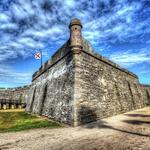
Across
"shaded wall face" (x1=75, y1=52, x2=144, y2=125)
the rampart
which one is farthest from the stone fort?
the rampart

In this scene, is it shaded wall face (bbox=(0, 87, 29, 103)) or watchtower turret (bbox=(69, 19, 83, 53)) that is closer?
watchtower turret (bbox=(69, 19, 83, 53))

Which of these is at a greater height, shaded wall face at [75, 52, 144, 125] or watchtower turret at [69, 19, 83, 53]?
watchtower turret at [69, 19, 83, 53]

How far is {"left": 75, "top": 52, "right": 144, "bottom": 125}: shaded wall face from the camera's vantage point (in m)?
10.1

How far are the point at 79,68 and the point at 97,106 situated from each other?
2.68 m

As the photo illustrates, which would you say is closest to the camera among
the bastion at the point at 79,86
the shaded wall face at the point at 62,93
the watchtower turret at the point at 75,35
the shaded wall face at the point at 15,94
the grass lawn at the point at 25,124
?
the grass lawn at the point at 25,124

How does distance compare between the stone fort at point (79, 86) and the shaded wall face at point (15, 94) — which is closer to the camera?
the stone fort at point (79, 86)

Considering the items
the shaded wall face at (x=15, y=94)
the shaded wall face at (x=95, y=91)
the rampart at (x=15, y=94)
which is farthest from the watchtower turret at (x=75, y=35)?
the shaded wall face at (x=15, y=94)

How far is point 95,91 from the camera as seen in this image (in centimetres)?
1164

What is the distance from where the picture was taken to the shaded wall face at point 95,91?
33.0ft

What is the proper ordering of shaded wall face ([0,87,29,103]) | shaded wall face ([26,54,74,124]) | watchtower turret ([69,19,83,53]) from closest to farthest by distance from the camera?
1. shaded wall face ([26,54,74,124])
2. watchtower turret ([69,19,83,53])
3. shaded wall face ([0,87,29,103])

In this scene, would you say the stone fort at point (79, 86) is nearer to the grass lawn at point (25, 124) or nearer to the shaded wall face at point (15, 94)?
the grass lawn at point (25, 124)

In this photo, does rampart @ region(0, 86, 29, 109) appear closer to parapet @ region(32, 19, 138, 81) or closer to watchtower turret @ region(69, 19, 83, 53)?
parapet @ region(32, 19, 138, 81)

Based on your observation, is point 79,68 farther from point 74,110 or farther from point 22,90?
point 22,90

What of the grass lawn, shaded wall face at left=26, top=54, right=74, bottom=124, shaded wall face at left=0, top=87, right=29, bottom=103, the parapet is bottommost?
the grass lawn
